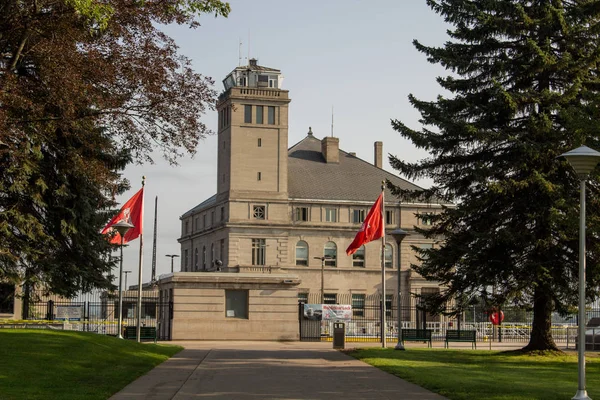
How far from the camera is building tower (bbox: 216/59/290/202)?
91.2 meters

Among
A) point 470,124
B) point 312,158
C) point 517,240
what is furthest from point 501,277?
point 312,158

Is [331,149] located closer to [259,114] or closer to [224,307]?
[259,114]

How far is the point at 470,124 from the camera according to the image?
31.0 m

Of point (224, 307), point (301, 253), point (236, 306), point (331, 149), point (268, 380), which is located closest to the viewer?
point (268, 380)

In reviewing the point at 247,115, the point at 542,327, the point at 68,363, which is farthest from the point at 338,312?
the point at 247,115

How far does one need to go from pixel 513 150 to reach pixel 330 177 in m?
67.0

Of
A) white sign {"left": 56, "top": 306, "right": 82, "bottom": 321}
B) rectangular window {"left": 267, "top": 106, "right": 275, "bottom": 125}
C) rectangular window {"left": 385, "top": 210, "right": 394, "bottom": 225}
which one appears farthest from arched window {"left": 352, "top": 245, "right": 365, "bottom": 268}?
white sign {"left": 56, "top": 306, "right": 82, "bottom": 321}

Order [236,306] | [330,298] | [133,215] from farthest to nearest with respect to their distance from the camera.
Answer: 1. [330,298]
2. [236,306]
3. [133,215]

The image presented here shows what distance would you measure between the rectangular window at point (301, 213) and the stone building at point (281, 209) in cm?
11

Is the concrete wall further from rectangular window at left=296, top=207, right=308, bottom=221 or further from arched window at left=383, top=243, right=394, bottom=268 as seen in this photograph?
arched window at left=383, top=243, right=394, bottom=268

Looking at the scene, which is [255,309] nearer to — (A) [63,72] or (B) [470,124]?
(B) [470,124]

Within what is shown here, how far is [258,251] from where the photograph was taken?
9156cm

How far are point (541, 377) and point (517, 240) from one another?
785cm

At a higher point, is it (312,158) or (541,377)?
(312,158)
